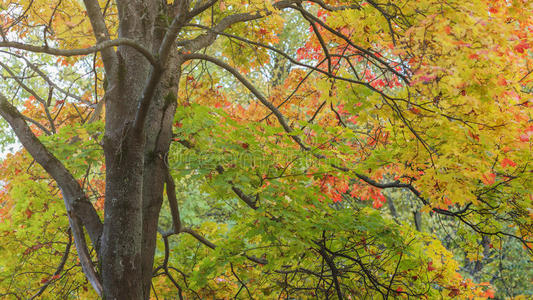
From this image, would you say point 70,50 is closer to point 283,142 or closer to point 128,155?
point 128,155

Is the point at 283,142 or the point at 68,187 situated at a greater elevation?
the point at 283,142

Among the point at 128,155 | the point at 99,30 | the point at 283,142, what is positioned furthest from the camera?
the point at 283,142

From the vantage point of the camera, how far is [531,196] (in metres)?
3.26

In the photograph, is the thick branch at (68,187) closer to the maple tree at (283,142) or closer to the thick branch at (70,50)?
the maple tree at (283,142)

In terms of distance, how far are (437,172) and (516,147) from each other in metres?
0.85

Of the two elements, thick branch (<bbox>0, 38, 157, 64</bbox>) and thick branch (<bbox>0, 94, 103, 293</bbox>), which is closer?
thick branch (<bbox>0, 38, 157, 64</bbox>)

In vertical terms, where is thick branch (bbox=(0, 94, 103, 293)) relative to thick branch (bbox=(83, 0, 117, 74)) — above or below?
below

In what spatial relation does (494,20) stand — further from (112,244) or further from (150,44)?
(112,244)

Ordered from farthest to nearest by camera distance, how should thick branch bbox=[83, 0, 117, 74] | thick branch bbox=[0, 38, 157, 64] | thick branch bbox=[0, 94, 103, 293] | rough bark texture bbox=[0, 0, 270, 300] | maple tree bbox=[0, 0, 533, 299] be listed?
thick branch bbox=[83, 0, 117, 74] < thick branch bbox=[0, 94, 103, 293] < rough bark texture bbox=[0, 0, 270, 300] < maple tree bbox=[0, 0, 533, 299] < thick branch bbox=[0, 38, 157, 64]

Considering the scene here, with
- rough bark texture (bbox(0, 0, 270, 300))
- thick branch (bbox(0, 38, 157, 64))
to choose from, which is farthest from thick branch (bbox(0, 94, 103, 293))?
thick branch (bbox(0, 38, 157, 64))

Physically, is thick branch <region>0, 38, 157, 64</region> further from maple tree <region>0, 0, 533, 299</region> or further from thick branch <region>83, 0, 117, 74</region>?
thick branch <region>83, 0, 117, 74</region>

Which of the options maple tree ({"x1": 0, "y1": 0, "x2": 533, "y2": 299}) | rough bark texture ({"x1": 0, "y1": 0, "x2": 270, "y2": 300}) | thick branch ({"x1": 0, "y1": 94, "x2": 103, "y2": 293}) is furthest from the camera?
thick branch ({"x1": 0, "y1": 94, "x2": 103, "y2": 293})

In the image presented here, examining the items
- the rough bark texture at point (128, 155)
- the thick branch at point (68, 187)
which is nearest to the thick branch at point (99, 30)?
the rough bark texture at point (128, 155)

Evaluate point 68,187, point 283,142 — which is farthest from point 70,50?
point 283,142
